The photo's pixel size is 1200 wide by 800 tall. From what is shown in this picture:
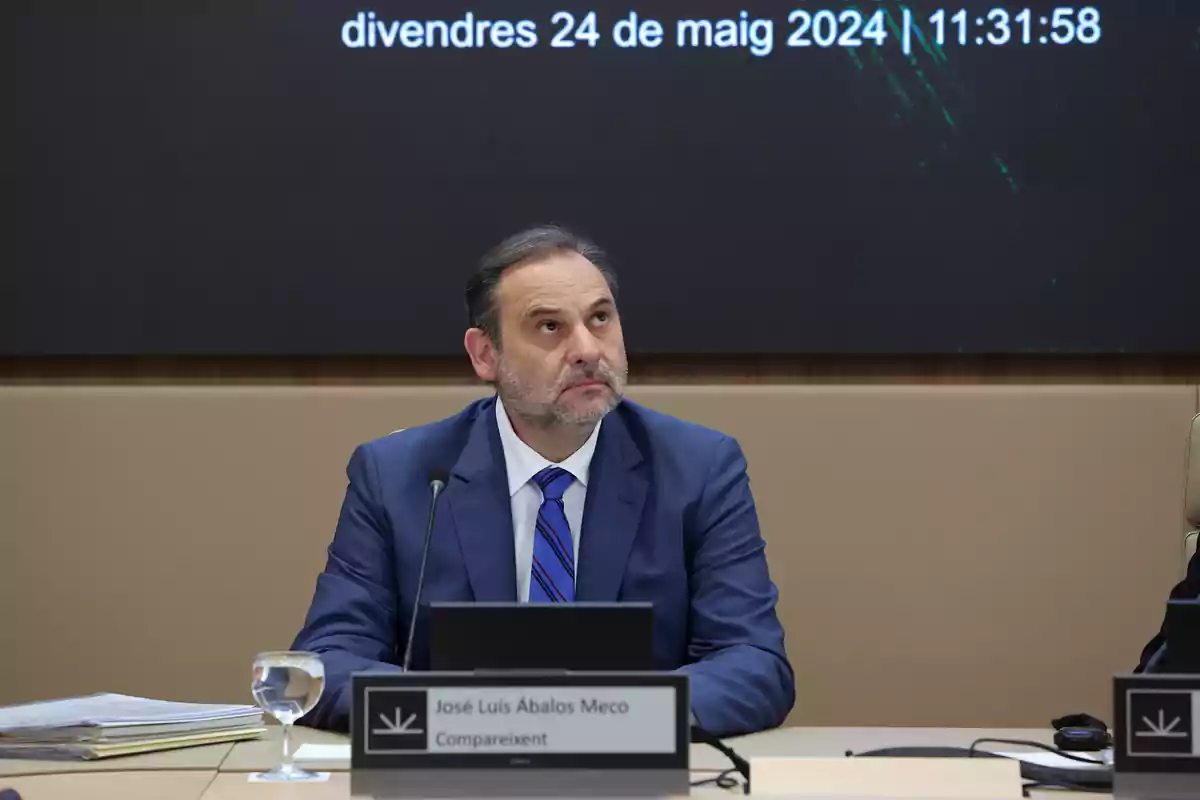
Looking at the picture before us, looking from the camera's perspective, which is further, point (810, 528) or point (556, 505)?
point (810, 528)

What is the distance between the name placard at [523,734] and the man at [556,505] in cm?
70

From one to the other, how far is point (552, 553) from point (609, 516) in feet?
0.37

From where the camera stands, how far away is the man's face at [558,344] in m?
2.36

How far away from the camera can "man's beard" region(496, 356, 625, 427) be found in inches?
92.9

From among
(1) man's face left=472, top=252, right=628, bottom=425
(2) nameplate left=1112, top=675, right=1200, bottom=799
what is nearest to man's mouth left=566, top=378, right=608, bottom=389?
(1) man's face left=472, top=252, right=628, bottom=425

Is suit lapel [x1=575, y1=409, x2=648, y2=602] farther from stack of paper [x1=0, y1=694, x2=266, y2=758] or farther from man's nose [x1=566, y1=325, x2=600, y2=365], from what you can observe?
stack of paper [x1=0, y1=694, x2=266, y2=758]

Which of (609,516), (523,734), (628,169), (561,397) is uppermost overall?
(628,169)

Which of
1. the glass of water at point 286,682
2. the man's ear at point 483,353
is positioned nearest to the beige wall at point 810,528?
the man's ear at point 483,353

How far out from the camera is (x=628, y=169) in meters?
3.24

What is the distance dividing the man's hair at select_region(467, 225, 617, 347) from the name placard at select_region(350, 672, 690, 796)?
111 centimetres

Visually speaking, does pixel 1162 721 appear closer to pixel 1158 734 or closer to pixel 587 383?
pixel 1158 734

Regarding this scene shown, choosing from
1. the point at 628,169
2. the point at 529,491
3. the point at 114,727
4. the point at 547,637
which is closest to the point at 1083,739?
the point at 547,637

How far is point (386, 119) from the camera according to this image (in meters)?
3.25

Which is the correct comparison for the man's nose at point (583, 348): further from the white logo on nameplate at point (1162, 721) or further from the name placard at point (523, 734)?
the white logo on nameplate at point (1162, 721)
